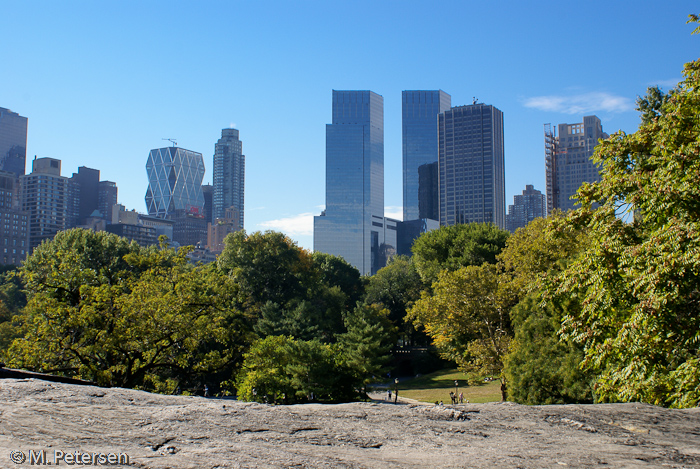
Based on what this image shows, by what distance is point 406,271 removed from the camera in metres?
74.8

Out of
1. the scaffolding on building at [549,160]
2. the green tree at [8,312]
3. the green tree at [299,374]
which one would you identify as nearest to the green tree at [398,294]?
the green tree at [299,374]

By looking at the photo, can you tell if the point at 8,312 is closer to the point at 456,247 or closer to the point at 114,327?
the point at 456,247

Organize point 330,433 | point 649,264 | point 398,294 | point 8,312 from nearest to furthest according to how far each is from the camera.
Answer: point 330,433, point 649,264, point 8,312, point 398,294

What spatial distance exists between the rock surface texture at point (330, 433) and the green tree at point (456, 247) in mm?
46546

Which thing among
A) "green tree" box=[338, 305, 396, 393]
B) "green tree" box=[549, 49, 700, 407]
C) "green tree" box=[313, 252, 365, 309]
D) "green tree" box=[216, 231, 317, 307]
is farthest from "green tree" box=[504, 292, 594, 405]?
"green tree" box=[313, 252, 365, 309]

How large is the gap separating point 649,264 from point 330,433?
831 centimetres

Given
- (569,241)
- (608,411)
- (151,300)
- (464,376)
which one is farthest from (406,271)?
(608,411)

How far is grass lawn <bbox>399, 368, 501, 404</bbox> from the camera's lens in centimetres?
3848

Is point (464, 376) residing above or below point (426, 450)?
below

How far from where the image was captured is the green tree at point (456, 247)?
5253 cm

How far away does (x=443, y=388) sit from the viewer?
48500 millimetres

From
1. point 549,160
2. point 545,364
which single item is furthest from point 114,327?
point 549,160

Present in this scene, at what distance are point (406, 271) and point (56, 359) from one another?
2429 inches

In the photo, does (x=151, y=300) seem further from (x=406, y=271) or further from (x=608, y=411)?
(x=406, y=271)
